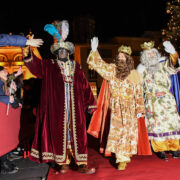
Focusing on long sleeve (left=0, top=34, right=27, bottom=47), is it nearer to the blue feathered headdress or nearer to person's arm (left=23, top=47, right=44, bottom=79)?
person's arm (left=23, top=47, right=44, bottom=79)

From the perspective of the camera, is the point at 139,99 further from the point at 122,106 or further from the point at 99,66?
the point at 99,66

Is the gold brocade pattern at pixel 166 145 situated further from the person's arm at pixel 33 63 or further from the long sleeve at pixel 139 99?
the person's arm at pixel 33 63

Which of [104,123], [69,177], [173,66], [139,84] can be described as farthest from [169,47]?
[69,177]

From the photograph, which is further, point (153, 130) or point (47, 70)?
point (153, 130)

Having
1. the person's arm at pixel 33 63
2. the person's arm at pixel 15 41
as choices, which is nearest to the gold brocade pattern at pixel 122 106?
the person's arm at pixel 33 63

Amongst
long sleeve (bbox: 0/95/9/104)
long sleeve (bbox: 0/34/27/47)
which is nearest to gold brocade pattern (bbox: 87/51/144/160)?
long sleeve (bbox: 0/34/27/47)

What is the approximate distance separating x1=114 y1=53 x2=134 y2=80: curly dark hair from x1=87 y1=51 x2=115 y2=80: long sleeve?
0.37ft

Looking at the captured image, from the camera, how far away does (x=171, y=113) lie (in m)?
3.80

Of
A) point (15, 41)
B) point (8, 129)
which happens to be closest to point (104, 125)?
point (8, 129)

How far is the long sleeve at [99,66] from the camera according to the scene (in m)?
3.52

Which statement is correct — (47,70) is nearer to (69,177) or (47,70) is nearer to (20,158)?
(69,177)

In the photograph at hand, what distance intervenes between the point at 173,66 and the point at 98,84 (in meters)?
15.2

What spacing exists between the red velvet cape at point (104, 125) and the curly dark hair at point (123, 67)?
350 mm

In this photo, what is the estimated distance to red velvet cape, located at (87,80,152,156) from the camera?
3.69m
